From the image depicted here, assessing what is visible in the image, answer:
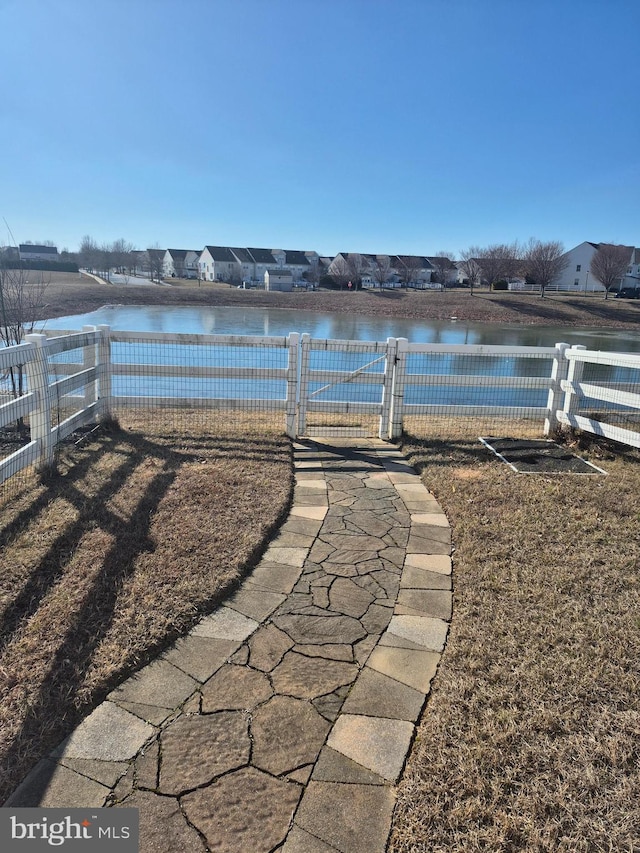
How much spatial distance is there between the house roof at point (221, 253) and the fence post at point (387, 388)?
74.5 meters

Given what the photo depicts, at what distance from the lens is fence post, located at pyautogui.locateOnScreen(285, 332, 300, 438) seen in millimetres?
5958

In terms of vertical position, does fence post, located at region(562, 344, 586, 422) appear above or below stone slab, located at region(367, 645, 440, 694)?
above

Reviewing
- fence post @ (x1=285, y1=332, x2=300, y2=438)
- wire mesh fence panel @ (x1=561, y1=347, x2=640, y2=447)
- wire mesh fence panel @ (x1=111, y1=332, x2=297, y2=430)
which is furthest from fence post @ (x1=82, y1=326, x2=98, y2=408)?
wire mesh fence panel @ (x1=561, y1=347, x2=640, y2=447)

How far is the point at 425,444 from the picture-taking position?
233 inches

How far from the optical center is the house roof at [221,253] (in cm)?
7594

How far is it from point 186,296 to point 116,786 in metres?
45.3

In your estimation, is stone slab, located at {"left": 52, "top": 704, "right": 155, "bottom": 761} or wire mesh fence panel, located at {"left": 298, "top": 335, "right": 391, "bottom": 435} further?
wire mesh fence panel, located at {"left": 298, "top": 335, "right": 391, "bottom": 435}

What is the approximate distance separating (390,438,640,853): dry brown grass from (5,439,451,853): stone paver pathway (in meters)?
0.11

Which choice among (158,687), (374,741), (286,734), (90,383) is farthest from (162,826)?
(90,383)

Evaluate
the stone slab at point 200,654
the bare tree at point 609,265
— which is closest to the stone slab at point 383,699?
the stone slab at point 200,654

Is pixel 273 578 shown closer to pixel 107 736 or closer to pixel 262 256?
pixel 107 736

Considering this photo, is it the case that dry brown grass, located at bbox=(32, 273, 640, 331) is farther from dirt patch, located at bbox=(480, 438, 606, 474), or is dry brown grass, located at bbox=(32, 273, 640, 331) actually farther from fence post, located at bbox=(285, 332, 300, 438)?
dirt patch, located at bbox=(480, 438, 606, 474)

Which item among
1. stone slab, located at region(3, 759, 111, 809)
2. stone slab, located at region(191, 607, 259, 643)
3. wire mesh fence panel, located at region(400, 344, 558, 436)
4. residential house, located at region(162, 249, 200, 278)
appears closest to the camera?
stone slab, located at region(3, 759, 111, 809)

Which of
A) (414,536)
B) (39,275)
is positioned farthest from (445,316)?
(414,536)
